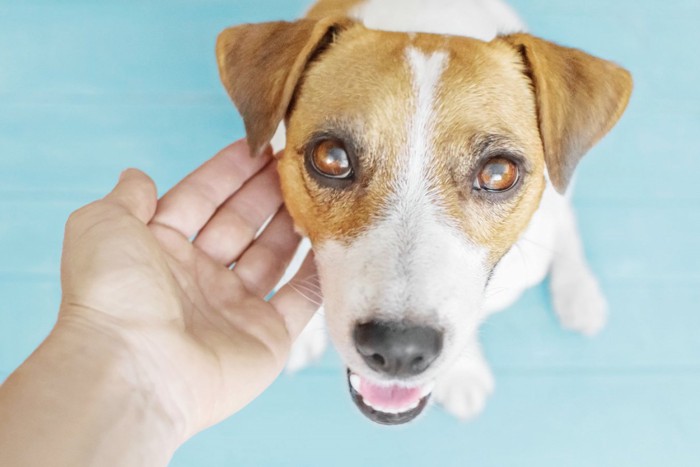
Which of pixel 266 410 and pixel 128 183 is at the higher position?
pixel 128 183

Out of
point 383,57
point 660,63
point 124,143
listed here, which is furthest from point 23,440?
point 660,63

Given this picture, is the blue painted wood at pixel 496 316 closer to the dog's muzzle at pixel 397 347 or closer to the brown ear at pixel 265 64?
the dog's muzzle at pixel 397 347

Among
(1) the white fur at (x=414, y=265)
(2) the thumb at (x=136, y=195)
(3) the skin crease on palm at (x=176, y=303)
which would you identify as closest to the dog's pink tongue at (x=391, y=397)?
(1) the white fur at (x=414, y=265)

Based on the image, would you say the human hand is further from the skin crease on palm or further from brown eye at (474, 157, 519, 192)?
brown eye at (474, 157, 519, 192)

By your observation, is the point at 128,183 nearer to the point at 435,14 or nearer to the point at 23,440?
the point at 23,440

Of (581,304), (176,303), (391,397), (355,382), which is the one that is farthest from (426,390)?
(581,304)
